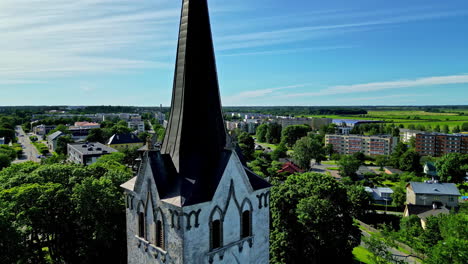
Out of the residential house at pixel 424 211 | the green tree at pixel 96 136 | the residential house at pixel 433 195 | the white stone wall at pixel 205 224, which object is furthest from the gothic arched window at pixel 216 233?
the green tree at pixel 96 136

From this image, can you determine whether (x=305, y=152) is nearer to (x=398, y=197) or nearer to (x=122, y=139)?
(x=398, y=197)

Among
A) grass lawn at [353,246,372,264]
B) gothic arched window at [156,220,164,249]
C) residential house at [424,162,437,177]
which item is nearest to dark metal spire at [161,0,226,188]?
gothic arched window at [156,220,164,249]

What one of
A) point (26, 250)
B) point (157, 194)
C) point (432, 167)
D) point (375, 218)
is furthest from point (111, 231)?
point (432, 167)

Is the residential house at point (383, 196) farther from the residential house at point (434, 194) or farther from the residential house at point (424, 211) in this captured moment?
the residential house at point (424, 211)

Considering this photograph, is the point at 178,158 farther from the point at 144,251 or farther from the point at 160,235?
the point at 144,251

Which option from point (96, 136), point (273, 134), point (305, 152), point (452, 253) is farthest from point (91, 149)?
point (273, 134)

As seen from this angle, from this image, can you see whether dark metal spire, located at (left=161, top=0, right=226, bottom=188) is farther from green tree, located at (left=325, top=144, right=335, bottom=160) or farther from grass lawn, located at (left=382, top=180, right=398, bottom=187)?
green tree, located at (left=325, top=144, right=335, bottom=160)
